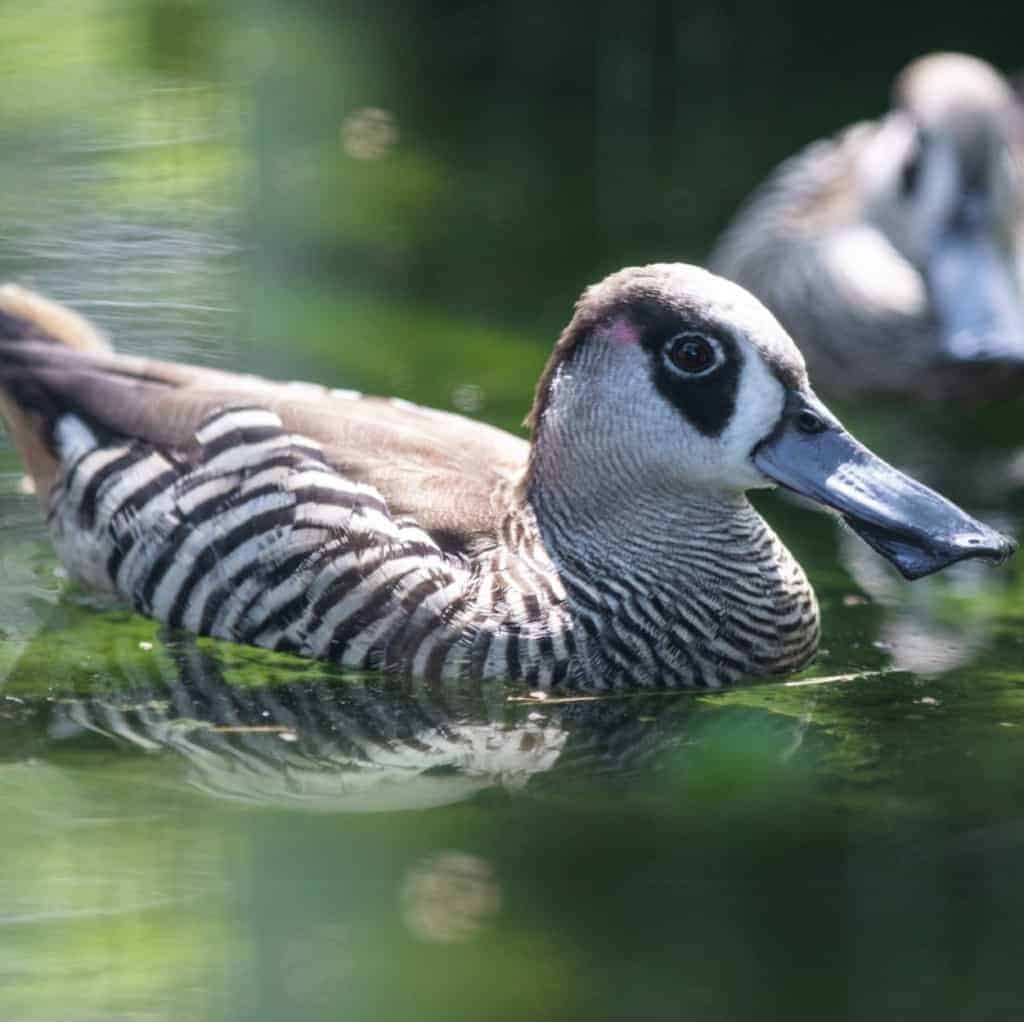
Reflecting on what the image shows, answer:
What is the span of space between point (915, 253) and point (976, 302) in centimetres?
47

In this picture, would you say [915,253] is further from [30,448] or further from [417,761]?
[417,761]

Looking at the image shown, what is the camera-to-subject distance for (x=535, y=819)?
16.0 feet

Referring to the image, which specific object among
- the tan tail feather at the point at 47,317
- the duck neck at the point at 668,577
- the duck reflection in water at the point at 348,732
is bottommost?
the duck reflection in water at the point at 348,732

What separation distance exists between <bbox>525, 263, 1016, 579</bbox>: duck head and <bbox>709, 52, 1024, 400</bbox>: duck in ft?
7.71

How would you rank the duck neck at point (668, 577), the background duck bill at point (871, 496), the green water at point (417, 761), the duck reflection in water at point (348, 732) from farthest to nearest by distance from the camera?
1. the duck neck at point (668, 577)
2. the background duck bill at point (871, 496)
3. the duck reflection in water at point (348, 732)
4. the green water at point (417, 761)

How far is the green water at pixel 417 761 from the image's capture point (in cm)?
422

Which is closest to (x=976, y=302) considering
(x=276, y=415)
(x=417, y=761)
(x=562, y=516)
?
(x=562, y=516)

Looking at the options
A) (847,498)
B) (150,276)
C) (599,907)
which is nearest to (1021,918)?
(599,907)

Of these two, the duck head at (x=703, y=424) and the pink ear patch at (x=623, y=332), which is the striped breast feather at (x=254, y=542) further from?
the pink ear patch at (x=623, y=332)

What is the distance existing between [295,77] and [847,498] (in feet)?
20.4

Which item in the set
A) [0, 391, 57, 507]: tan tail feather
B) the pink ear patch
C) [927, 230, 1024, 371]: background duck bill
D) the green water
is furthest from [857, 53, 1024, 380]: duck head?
[0, 391, 57, 507]: tan tail feather

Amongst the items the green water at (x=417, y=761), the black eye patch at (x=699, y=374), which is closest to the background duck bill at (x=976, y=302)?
the green water at (x=417, y=761)

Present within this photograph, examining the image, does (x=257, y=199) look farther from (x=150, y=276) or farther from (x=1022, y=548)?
(x=1022, y=548)

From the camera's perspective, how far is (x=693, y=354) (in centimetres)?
545
